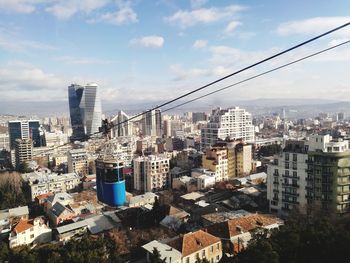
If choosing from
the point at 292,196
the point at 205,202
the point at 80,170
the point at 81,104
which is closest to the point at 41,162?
the point at 80,170

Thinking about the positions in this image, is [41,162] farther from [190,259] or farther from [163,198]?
[190,259]

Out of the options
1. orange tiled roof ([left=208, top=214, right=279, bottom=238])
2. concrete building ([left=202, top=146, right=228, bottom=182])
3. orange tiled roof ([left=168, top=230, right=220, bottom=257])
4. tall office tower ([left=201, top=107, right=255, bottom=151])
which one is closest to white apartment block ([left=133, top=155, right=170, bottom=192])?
concrete building ([left=202, top=146, right=228, bottom=182])

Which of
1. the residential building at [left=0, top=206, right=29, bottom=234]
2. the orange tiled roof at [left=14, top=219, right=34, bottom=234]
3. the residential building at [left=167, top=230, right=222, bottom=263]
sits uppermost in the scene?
the residential building at [left=167, top=230, right=222, bottom=263]

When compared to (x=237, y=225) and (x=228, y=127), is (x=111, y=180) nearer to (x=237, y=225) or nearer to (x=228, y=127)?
(x=237, y=225)

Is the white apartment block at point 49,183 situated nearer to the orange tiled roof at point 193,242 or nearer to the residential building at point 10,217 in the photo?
the residential building at point 10,217

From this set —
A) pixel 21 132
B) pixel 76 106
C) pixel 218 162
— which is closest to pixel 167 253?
pixel 218 162

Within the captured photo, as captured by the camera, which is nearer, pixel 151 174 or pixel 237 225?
pixel 237 225

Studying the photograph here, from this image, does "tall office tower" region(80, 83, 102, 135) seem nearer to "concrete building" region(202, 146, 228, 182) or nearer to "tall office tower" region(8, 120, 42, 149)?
"tall office tower" region(8, 120, 42, 149)
